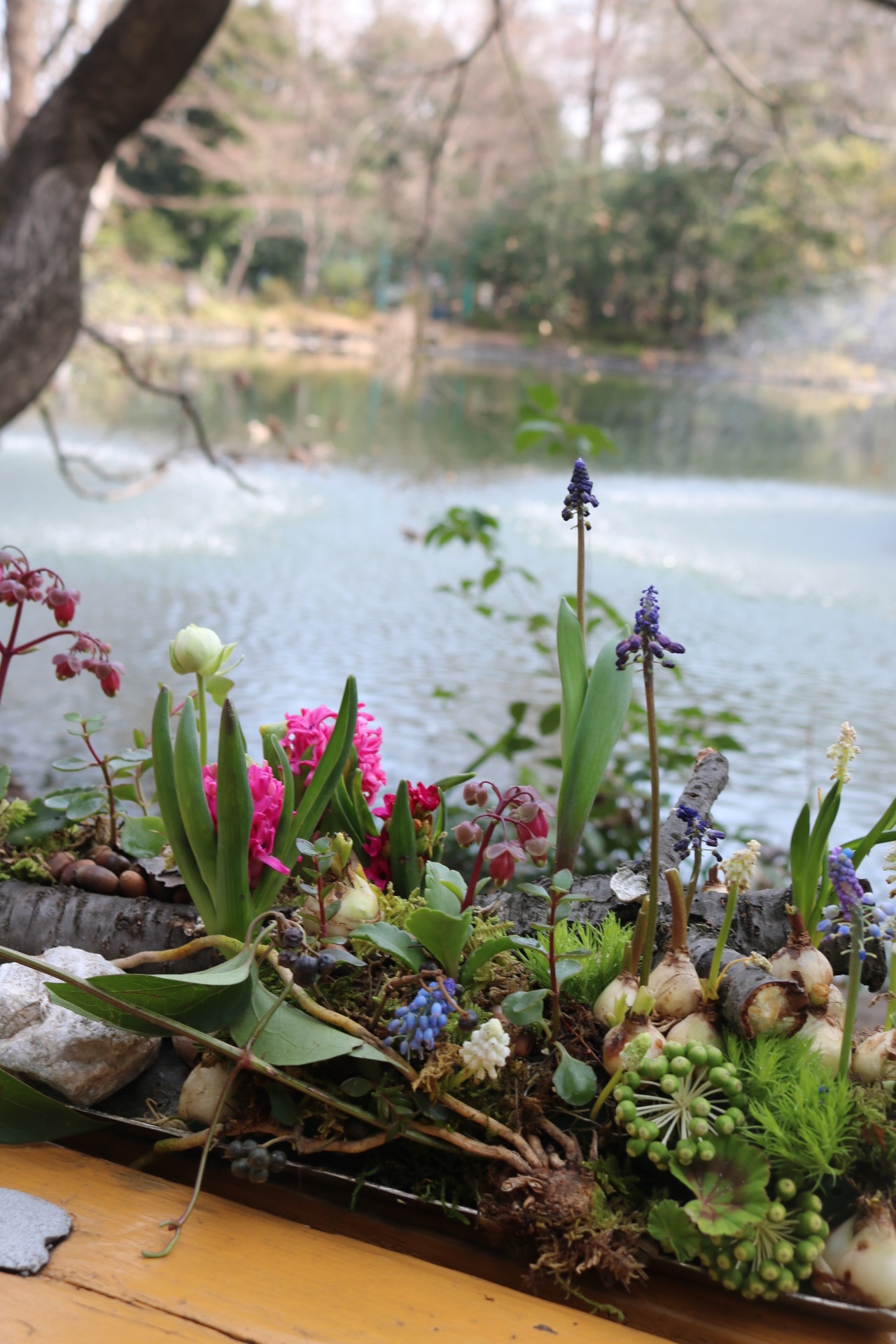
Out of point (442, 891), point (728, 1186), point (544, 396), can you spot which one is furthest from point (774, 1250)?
point (544, 396)

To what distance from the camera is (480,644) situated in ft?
8.98

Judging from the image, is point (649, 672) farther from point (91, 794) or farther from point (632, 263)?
point (632, 263)

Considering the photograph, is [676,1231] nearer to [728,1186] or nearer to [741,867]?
[728,1186]

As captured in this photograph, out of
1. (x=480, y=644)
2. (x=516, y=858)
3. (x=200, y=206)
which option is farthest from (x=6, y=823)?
(x=200, y=206)

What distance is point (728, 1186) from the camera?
47cm

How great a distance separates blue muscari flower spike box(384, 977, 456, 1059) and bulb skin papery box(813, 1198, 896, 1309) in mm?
214

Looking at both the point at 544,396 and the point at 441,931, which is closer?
the point at 441,931

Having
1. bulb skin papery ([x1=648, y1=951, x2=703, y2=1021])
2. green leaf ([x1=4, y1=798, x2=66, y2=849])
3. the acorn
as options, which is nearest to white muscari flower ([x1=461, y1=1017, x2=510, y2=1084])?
bulb skin papery ([x1=648, y1=951, x2=703, y2=1021])

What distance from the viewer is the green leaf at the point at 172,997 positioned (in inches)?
20.0

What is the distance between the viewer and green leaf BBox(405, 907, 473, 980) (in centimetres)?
52

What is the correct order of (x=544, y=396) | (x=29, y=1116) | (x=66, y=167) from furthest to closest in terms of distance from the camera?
(x=66, y=167) < (x=544, y=396) < (x=29, y=1116)

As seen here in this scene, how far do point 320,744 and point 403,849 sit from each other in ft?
0.31

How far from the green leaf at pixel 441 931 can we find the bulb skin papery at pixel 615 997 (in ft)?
0.30

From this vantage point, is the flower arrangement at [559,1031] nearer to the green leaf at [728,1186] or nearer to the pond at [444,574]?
the green leaf at [728,1186]
